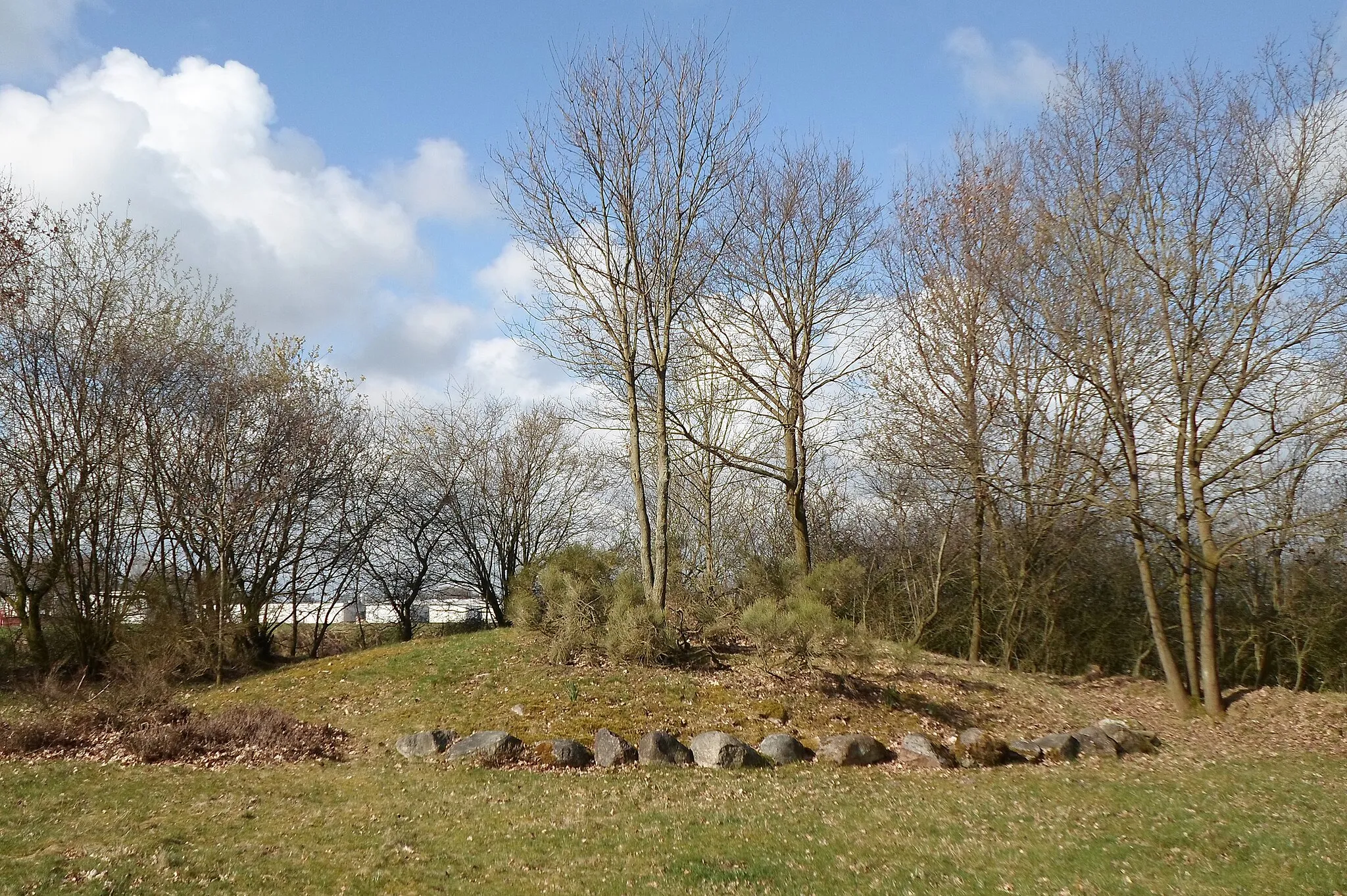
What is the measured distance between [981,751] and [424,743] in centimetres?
757

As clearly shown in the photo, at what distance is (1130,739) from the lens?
40.8 ft

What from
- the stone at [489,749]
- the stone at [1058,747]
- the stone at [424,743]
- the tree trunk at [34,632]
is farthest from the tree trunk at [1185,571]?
the tree trunk at [34,632]

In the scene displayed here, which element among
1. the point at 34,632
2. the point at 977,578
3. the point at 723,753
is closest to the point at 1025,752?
the point at 723,753

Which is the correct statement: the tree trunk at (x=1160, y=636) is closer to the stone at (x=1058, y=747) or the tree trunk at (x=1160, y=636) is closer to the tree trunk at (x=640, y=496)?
the stone at (x=1058, y=747)

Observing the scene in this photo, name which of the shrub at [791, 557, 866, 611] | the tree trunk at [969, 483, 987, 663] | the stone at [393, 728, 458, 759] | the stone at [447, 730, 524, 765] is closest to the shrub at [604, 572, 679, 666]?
the shrub at [791, 557, 866, 611]

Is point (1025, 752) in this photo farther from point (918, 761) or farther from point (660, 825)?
point (660, 825)

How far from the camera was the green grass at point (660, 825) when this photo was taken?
634 centimetres

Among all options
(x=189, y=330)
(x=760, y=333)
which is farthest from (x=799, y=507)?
(x=189, y=330)

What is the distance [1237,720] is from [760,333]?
39.0 ft

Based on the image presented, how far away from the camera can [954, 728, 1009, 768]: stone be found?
1127cm

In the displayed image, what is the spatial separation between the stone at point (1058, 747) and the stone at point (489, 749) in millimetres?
7381

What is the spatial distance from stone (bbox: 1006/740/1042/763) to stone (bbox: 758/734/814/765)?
9.50 feet

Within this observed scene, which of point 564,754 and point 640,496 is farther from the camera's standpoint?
point 640,496

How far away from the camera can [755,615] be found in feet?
44.3
